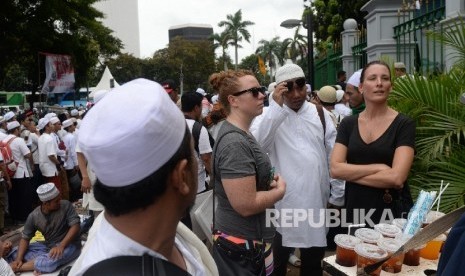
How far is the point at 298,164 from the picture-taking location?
3.42 meters

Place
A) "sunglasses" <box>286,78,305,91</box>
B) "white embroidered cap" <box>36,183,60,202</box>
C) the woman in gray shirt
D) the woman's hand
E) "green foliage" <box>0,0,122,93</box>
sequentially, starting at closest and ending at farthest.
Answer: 1. the woman in gray shirt
2. the woman's hand
3. "sunglasses" <box>286,78,305,91</box>
4. "white embroidered cap" <box>36,183,60,202</box>
5. "green foliage" <box>0,0,122,93</box>

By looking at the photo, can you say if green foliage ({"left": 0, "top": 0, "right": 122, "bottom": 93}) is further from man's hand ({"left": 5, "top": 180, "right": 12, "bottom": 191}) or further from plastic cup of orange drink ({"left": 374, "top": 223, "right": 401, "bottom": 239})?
plastic cup of orange drink ({"left": 374, "top": 223, "right": 401, "bottom": 239})

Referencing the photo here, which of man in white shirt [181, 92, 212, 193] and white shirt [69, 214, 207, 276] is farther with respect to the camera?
man in white shirt [181, 92, 212, 193]

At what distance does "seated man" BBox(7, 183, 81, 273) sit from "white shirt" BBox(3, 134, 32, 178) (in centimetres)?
267

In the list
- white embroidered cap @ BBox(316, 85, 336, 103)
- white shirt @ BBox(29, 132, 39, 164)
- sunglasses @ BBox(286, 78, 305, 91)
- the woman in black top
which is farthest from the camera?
white shirt @ BBox(29, 132, 39, 164)

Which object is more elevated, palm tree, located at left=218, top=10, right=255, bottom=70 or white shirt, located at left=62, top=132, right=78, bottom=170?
palm tree, located at left=218, top=10, right=255, bottom=70

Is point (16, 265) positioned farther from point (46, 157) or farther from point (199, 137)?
point (46, 157)

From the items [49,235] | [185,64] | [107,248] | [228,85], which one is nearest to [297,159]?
[228,85]

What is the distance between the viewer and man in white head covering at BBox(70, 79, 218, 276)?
3.48ft

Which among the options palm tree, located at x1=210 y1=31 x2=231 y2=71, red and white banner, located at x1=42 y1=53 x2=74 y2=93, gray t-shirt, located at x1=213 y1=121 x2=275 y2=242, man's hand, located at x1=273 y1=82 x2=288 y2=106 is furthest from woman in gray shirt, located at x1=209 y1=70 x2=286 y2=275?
palm tree, located at x1=210 y1=31 x2=231 y2=71

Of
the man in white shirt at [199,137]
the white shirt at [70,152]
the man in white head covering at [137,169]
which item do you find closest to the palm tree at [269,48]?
the white shirt at [70,152]

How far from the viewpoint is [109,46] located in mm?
29062

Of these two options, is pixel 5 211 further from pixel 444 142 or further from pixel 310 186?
pixel 444 142

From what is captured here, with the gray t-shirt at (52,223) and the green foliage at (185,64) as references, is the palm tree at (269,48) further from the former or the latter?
the gray t-shirt at (52,223)
